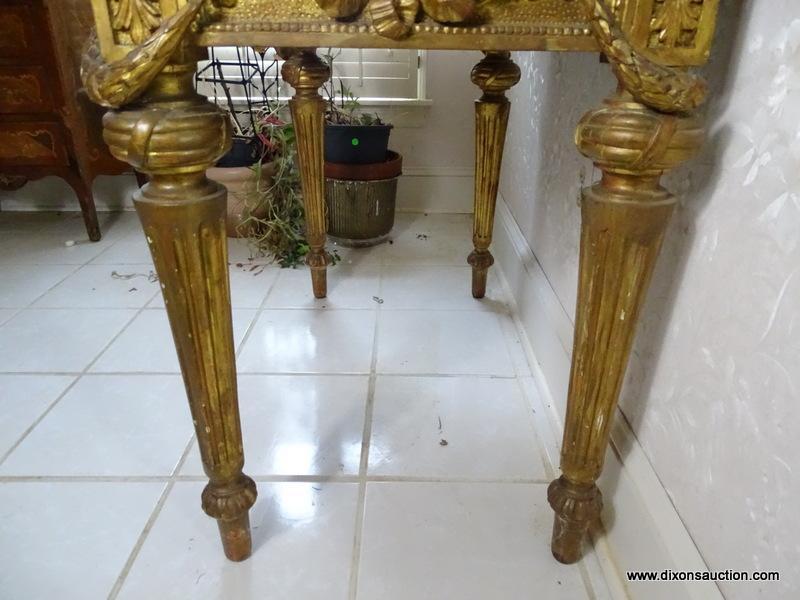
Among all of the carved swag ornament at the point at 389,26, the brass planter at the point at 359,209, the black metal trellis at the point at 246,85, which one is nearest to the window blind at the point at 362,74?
the black metal trellis at the point at 246,85

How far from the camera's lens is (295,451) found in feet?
2.47

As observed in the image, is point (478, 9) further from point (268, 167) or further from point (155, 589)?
point (268, 167)

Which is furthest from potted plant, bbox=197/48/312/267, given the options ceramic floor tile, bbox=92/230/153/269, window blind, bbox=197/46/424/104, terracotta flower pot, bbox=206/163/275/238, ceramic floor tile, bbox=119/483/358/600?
ceramic floor tile, bbox=119/483/358/600

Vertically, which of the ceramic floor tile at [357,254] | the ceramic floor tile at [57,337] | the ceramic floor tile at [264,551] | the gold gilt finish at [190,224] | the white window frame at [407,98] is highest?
the gold gilt finish at [190,224]

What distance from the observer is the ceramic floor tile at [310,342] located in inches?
37.0

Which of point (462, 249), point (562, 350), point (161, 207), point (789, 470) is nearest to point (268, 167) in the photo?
point (462, 249)

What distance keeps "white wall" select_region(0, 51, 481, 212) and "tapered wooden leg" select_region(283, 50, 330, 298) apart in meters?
0.67

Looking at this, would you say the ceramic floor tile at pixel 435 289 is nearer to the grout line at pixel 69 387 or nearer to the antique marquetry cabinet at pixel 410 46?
the grout line at pixel 69 387

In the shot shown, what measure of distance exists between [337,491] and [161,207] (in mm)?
416

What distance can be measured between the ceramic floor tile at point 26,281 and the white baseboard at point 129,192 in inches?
17.4

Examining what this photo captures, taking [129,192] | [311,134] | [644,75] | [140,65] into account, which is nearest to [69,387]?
[311,134]

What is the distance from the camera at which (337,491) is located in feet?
2.25

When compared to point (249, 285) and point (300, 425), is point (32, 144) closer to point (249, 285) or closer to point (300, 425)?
point (249, 285)

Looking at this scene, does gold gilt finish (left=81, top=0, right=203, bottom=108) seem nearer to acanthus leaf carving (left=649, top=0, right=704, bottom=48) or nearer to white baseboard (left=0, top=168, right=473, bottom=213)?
acanthus leaf carving (left=649, top=0, right=704, bottom=48)
